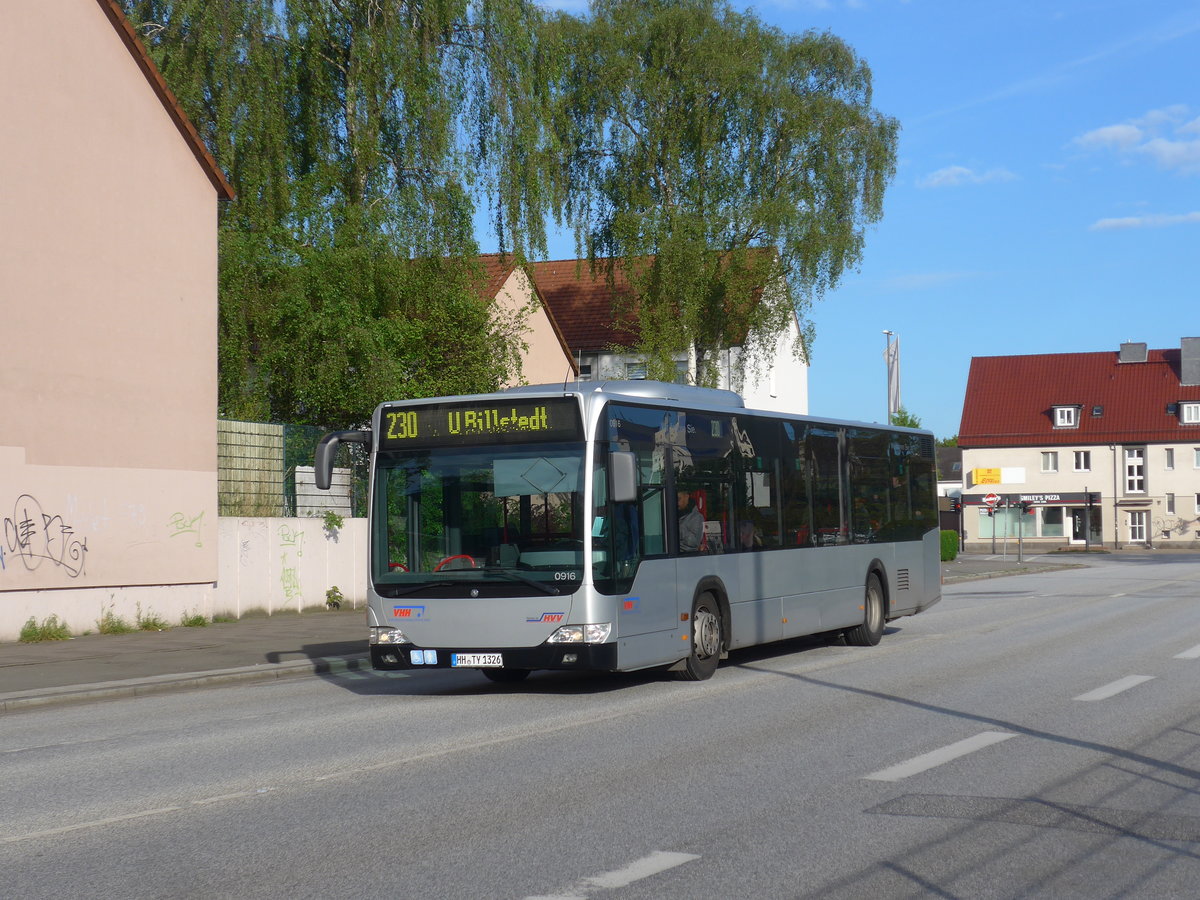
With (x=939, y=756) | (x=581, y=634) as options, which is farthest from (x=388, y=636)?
(x=939, y=756)

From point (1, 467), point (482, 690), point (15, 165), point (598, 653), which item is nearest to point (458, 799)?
point (598, 653)

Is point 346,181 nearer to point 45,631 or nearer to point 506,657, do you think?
point 45,631

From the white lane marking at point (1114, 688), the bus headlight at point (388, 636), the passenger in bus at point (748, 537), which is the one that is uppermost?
the passenger in bus at point (748, 537)

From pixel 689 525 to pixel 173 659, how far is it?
22.3 ft

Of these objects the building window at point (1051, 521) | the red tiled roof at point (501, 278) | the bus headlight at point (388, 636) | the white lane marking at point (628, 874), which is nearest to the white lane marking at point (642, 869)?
the white lane marking at point (628, 874)

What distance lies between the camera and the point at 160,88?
22.2 metres

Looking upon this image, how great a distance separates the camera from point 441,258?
28.1 m

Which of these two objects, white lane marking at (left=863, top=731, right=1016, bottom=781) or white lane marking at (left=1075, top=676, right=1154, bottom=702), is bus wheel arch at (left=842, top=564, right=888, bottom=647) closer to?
white lane marking at (left=1075, top=676, right=1154, bottom=702)

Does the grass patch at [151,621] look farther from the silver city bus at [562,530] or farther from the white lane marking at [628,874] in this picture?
the white lane marking at [628,874]

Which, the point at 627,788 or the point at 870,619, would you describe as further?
the point at 870,619

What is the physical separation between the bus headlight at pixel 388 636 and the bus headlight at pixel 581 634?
1445mm

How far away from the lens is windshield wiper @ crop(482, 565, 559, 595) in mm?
12461

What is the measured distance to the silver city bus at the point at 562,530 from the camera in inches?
492

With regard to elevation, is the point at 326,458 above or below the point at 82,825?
above
